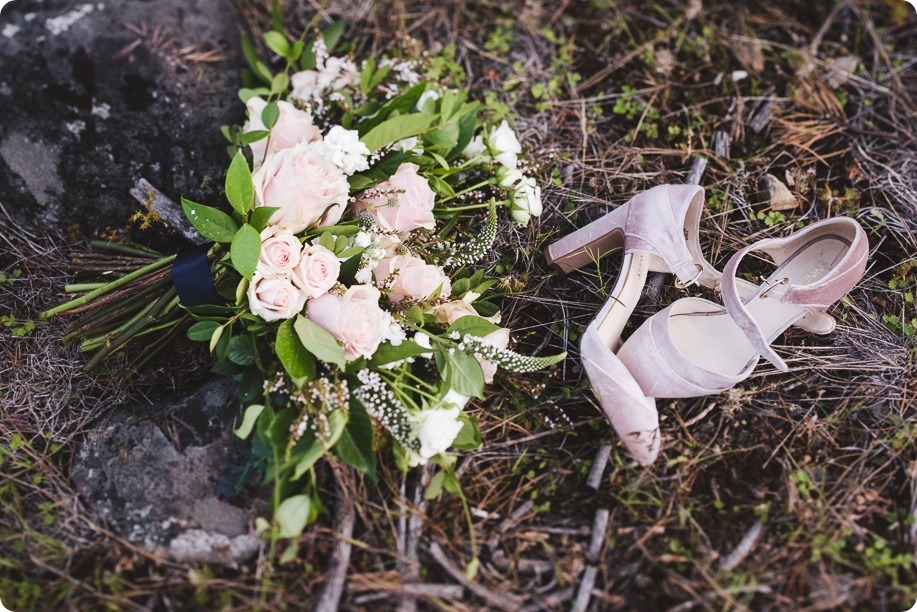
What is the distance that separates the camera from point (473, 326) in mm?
1806

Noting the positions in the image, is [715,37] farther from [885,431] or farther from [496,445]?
[496,445]

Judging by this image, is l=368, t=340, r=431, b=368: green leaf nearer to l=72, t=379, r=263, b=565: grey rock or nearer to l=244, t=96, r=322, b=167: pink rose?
l=72, t=379, r=263, b=565: grey rock

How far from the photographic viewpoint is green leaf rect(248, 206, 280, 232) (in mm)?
1638

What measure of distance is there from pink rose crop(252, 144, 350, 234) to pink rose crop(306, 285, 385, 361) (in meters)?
0.23

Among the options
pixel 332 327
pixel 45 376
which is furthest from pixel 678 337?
pixel 45 376

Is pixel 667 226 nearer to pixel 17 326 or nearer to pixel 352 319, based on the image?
pixel 352 319

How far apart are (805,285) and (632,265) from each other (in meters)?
0.52

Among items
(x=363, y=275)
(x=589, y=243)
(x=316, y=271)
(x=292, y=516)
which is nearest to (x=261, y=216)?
(x=316, y=271)

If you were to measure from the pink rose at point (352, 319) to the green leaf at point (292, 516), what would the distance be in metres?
0.40

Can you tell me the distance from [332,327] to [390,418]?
308mm

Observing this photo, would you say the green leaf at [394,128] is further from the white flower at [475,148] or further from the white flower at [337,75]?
the white flower at [337,75]

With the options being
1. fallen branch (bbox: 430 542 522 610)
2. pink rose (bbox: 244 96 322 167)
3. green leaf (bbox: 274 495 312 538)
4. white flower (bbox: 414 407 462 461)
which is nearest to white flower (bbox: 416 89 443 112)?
pink rose (bbox: 244 96 322 167)

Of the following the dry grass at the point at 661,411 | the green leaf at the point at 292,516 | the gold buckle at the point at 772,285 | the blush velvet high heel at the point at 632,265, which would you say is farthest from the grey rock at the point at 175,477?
the gold buckle at the point at 772,285

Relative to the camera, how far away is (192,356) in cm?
211
